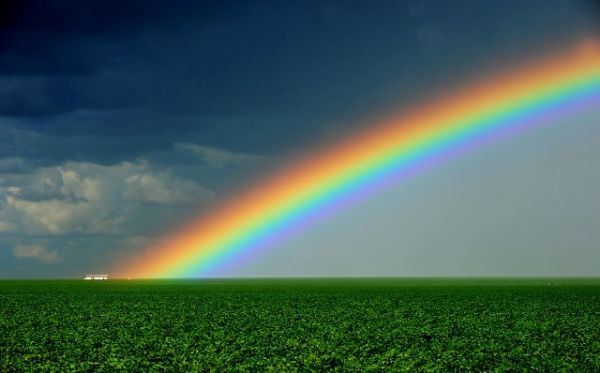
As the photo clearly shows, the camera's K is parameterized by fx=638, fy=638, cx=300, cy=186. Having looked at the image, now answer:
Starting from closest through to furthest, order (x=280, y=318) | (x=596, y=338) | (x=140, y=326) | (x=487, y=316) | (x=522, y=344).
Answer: (x=522, y=344) < (x=596, y=338) < (x=140, y=326) < (x=280, y=318) < (x=487, y=316)

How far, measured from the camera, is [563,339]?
3127cm

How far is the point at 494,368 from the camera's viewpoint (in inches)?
923

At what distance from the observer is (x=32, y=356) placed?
25.3m

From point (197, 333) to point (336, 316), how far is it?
1360 cm

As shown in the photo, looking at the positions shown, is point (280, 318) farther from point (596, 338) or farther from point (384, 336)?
point (596, 338)

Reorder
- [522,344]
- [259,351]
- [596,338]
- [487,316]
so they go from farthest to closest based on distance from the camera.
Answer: [487,316] → [596,338] → [522,344] → [259,351]

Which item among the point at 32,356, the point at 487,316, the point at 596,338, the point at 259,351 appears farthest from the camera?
the point at 487,316

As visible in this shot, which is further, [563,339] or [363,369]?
[563,339]

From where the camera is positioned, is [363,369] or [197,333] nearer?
[363,369]

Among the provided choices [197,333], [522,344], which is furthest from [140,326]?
[522,344]

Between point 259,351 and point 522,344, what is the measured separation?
40.2 feet

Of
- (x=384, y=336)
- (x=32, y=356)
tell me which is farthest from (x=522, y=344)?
(x=32, y=356)

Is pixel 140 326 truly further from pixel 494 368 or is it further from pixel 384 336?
pixel 494 368

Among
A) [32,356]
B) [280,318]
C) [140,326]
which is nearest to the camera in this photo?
[32,356]
